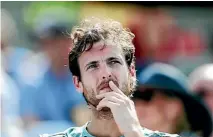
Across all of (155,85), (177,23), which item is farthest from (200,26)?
(155,85)

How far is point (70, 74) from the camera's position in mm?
2465

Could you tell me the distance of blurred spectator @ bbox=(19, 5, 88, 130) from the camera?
2512mm

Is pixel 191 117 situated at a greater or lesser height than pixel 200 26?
lesser

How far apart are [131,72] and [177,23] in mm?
1529

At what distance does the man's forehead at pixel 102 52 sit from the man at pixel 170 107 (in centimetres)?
68

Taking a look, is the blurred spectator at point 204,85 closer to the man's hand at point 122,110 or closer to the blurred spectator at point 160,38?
the blurred spectator at point 160,38

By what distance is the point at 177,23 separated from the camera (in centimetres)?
306

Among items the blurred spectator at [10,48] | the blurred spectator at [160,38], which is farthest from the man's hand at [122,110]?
the blurred spectator at [160,38]

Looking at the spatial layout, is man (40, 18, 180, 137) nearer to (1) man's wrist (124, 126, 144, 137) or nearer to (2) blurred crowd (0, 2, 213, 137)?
(1) man's wrist (124, 126, 144, 137)

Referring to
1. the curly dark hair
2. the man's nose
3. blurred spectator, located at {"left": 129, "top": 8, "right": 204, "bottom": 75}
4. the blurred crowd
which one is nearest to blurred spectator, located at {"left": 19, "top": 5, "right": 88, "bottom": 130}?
the blurred crowd

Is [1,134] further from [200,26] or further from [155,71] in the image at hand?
[200,26]

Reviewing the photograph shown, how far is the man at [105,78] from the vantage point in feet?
4.77

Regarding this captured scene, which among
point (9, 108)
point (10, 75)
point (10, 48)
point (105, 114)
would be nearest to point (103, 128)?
point (105, 114)

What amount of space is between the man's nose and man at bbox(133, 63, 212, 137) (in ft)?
2.30
